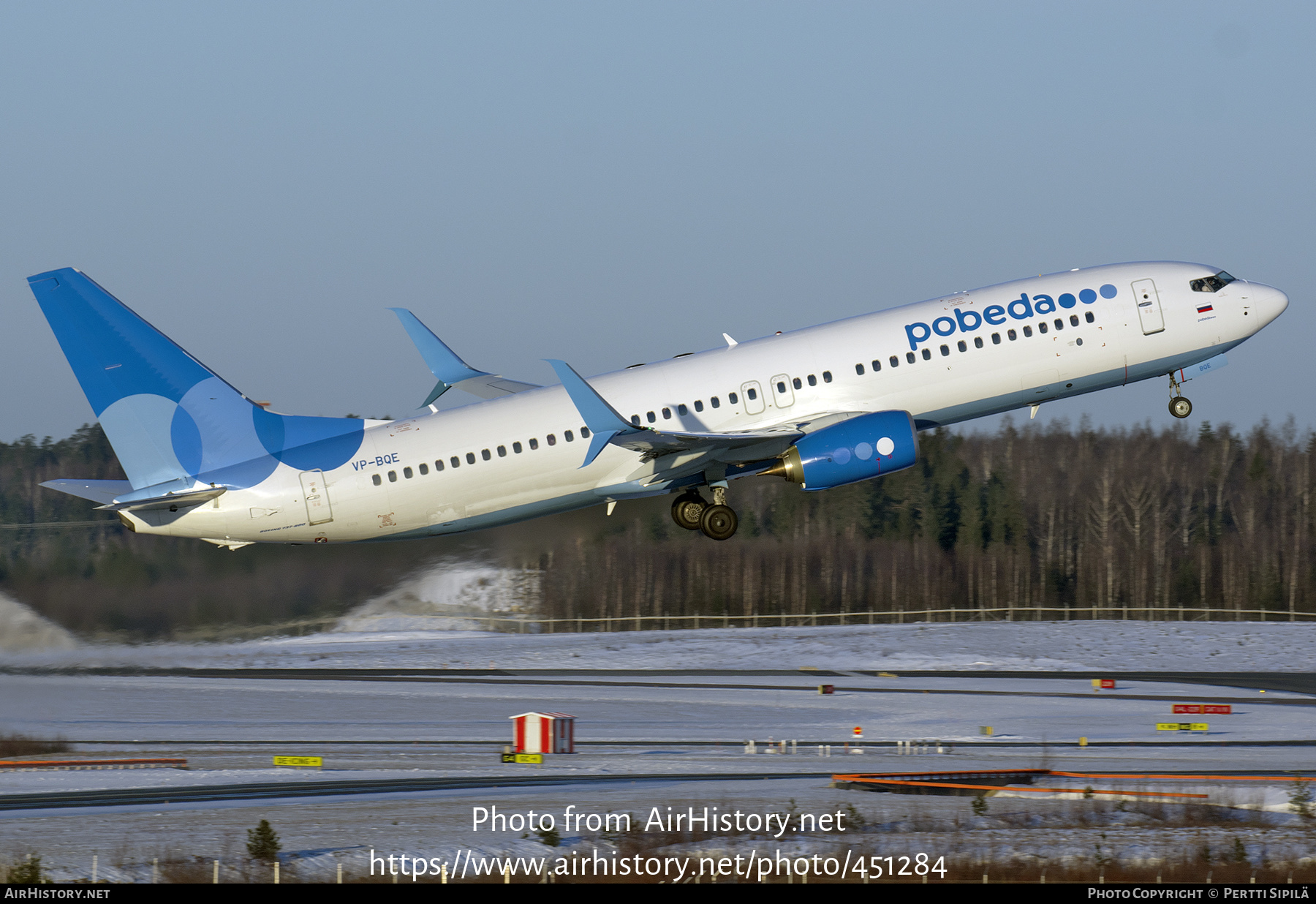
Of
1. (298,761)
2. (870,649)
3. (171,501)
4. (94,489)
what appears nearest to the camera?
→ (171,501)

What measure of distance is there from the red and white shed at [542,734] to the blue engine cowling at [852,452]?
12751 mm

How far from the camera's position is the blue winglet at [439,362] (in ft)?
139

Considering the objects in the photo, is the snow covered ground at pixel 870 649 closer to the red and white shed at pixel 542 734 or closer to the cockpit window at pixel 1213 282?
the red and white shed at pixel 542 734

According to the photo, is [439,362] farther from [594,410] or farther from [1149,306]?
[1149,306]

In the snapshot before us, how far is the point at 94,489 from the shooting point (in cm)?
3653

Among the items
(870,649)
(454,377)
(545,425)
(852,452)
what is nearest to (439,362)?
(454,377)

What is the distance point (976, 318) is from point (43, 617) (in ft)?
91.6

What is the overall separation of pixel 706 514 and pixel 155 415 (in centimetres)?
1470

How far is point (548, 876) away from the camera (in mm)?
28578

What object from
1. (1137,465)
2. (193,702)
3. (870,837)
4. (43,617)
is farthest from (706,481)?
(1137,465)

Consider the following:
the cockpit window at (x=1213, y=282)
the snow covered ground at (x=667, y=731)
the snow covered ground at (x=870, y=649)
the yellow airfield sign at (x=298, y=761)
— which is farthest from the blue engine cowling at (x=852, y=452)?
the snow covered ground at (x=870, y=649)

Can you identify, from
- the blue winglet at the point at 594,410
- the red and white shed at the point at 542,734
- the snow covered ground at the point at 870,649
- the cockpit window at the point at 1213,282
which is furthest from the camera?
the snow covered ground at the point at 870,649

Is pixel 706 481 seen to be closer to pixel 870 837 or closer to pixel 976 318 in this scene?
pixel 976 318

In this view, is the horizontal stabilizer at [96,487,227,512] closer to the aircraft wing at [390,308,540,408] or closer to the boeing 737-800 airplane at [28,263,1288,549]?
the boeing 737-800 airplane at [28,263,1288,549]
